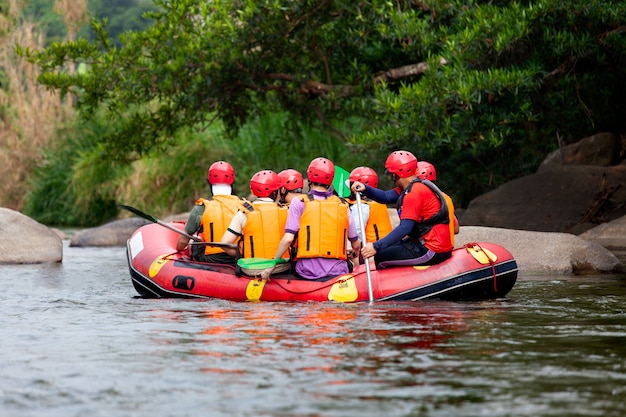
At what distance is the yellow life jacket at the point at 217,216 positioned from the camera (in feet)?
33.7

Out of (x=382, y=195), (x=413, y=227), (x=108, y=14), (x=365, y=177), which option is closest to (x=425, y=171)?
(x=382, y=195)

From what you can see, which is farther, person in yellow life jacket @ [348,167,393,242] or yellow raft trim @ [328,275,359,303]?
person in yellow life jacket @ [348,167,393,242]

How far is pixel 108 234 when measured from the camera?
20469 millimetres

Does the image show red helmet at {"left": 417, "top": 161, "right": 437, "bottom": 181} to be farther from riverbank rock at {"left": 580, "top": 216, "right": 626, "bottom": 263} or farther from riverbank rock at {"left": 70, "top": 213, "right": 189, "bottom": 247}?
riverbank rock at {"left": 70, "top": 213, "right": 189, "bottom": 247}

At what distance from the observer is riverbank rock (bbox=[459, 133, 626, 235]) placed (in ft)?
56.3

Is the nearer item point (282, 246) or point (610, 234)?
point (282, 246)

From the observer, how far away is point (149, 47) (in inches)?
669

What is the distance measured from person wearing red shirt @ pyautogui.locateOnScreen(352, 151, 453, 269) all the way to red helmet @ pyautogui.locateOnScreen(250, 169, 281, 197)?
1046 mm

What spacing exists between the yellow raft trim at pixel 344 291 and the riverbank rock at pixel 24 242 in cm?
686

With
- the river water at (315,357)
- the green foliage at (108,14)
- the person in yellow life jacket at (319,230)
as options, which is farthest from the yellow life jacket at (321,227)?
the green foliage at (108,14)

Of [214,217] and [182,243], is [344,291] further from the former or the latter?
[182,243]

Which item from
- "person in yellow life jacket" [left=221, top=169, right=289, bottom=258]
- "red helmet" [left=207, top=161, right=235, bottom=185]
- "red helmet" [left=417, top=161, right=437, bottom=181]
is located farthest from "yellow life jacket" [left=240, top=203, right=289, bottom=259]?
"red helmet" [left=417, top=161, right=437, bottom=181]

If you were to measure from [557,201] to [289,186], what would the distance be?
8.31 meters

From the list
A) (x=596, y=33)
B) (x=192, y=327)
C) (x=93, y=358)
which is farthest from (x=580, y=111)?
(x=93, y=358)
